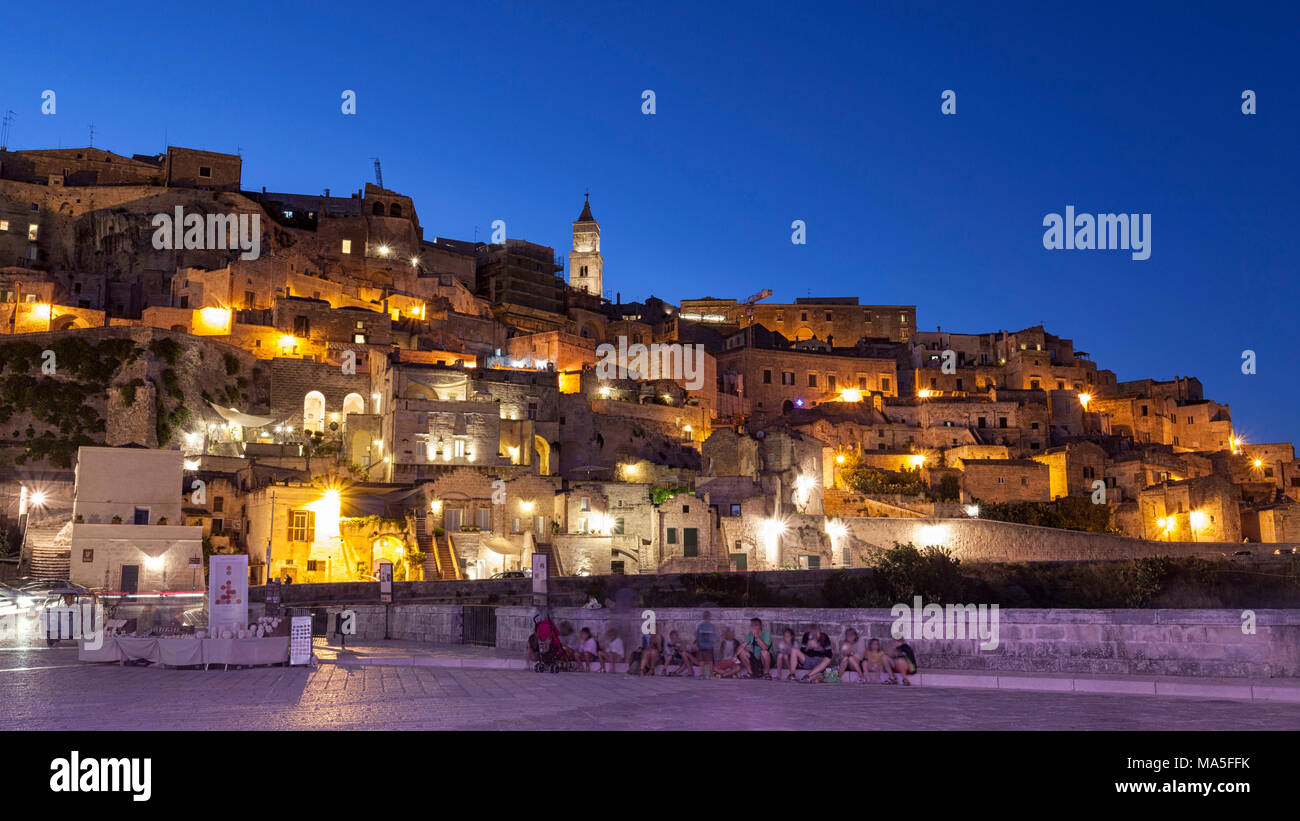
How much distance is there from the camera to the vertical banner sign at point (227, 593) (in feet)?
54.3

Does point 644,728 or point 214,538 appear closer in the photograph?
point 644,728

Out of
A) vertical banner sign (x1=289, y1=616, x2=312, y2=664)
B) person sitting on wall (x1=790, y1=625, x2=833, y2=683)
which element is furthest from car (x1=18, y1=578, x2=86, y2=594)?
person sitting on wall (x1=790, y1=625, x2=833, y2=683)

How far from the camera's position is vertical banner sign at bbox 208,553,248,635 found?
16.6 meters

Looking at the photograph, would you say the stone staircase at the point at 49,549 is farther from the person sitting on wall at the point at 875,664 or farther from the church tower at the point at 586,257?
the church tower at the point at 586,257

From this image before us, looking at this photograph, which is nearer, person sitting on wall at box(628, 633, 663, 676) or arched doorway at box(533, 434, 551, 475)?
person sitting on wall at box(628, 633, 663, 676)

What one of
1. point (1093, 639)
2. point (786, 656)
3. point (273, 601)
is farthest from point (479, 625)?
point (1093, 639)

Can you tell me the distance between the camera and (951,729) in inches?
353

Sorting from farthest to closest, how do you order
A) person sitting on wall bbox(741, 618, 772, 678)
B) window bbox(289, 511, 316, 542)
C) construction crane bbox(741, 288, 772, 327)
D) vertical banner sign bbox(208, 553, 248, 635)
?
construction crane bbox(741, 288, 772, 327)
window bbox(289, 511, 316, 542)
vertical banner sign bbox(208, 553, 248, 635)
person sitting on wall bbox(741, 618, 772, 678)

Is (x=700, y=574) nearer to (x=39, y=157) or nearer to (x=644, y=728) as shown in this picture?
(x=644, y=728)

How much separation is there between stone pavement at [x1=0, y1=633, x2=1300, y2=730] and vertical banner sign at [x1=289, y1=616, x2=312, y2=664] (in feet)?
4.26

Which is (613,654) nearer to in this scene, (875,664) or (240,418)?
Answer: (875,664)

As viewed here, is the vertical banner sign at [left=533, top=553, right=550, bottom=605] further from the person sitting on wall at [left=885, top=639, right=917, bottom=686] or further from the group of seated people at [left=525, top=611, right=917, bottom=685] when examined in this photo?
the person sitting on wall at [left=885, top=639, right=917, bottom=686]

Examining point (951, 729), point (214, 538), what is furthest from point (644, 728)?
point (214, 538)
